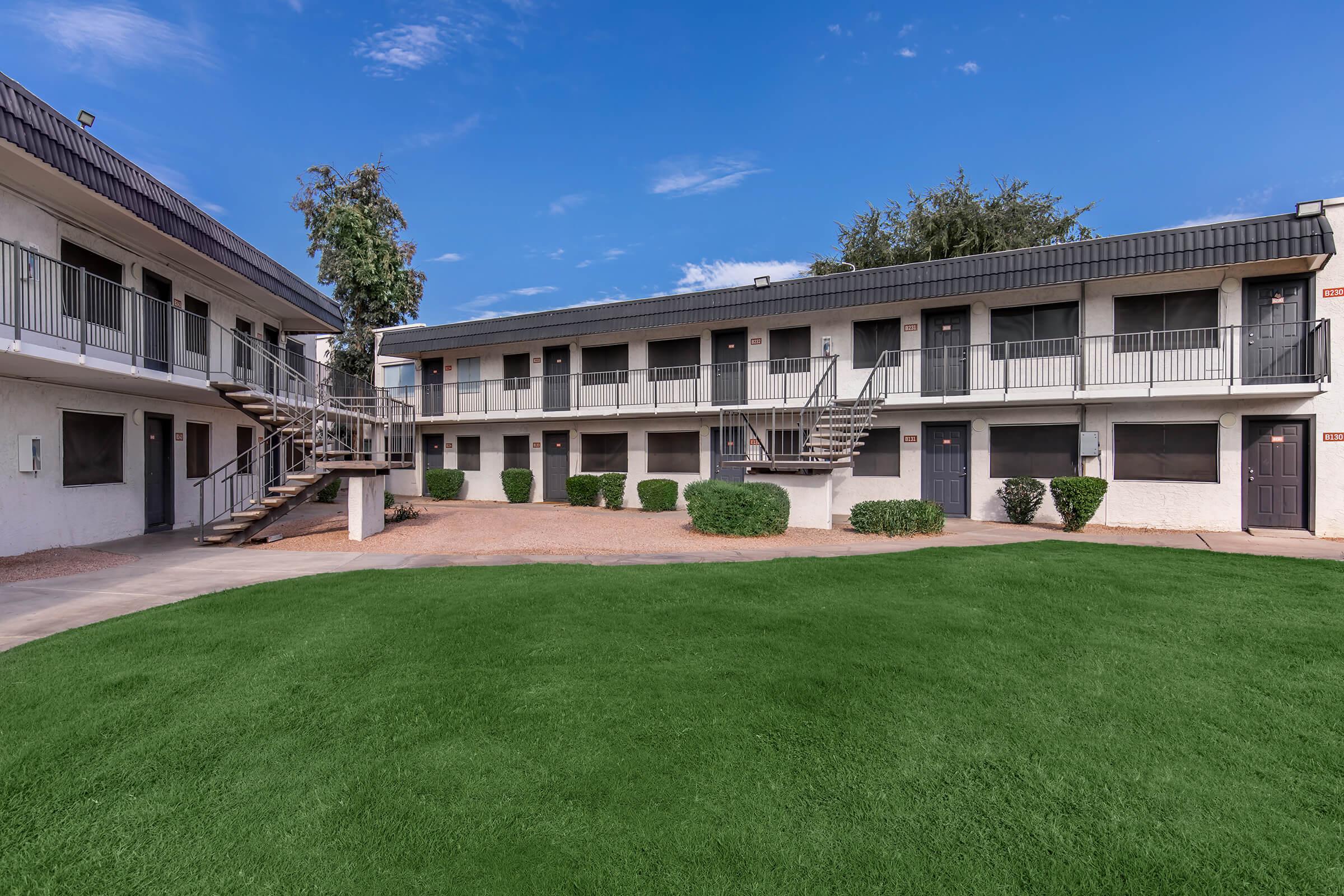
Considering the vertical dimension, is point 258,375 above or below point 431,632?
above

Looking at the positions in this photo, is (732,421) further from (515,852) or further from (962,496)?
(515,852)

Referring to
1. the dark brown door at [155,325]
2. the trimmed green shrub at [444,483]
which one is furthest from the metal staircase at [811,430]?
the dark brown door at [155,325]

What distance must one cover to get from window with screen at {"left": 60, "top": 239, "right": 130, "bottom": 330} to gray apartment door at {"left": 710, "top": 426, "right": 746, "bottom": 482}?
13606mm

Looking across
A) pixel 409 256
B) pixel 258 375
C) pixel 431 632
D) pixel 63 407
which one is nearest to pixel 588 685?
pixel 431 632

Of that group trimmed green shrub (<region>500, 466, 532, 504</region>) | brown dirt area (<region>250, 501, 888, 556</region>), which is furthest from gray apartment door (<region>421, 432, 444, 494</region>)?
brown dirt area (<region>250, 501, 888, 556</region>)

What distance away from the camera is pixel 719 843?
2.67 m

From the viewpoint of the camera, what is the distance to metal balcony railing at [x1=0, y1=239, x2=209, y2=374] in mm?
9188

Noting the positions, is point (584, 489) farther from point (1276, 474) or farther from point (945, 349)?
point (1276, 474)

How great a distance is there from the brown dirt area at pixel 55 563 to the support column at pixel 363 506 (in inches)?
129

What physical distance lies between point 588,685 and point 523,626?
1.54 metres

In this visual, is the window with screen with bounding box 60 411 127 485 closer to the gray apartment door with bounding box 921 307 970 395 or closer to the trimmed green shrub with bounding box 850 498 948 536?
the trimmed green shrub with bounding box 850 498 948 536

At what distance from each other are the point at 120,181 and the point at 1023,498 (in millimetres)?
18481

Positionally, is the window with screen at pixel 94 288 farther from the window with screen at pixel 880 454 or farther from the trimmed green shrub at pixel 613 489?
the window with screen at pixel 880 454

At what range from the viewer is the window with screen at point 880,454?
55.9 ft
